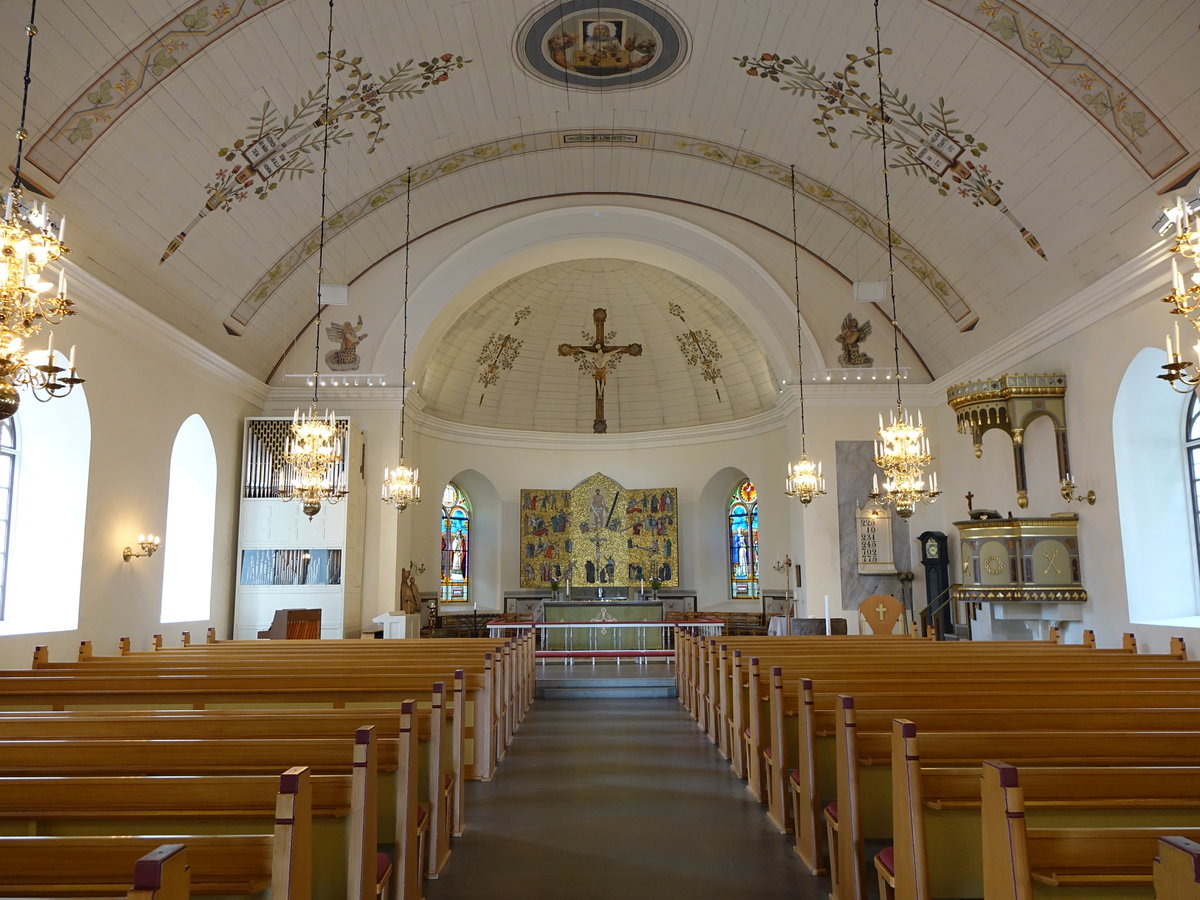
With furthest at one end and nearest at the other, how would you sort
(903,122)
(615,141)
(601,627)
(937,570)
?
1. (601,627)
2. (937,570)
3. (615,141)
4. (903,122)

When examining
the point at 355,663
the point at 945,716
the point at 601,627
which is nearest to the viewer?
the point at 945,716

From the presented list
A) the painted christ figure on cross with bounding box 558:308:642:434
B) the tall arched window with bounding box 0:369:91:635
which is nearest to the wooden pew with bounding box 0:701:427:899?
the tall arched window with bounding box 0:369:91:635

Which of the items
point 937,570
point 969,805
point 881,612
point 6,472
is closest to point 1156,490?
point 881,612

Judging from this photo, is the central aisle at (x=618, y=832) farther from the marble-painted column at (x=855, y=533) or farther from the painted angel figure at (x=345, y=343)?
the painted angel figure at (x=345, y=343)

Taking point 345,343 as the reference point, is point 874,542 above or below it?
below

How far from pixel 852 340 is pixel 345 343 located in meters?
9.26

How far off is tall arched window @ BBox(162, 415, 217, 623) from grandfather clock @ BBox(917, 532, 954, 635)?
12.0 m

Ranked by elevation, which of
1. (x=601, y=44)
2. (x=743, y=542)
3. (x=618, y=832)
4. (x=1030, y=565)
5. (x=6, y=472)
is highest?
(x=601, y=44)

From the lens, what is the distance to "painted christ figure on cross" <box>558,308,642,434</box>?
19000 millimetres

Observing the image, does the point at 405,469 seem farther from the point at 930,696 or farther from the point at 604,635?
the point at 930,696

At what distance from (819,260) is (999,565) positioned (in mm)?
7020

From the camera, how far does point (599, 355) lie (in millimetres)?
19578

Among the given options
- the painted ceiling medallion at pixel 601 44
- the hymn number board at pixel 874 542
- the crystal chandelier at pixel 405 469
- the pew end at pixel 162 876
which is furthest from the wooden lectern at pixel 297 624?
the pew end at pixel 162 876

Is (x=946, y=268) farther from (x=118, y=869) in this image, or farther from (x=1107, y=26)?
(x=118, y=869)
